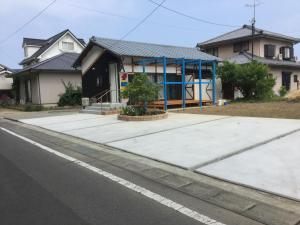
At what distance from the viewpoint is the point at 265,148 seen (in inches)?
281

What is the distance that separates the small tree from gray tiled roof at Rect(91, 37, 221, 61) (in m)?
4.43

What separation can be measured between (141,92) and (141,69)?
5.84m

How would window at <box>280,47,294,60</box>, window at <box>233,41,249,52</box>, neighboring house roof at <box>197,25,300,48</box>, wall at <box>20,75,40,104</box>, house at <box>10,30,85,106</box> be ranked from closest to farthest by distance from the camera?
1. house at <box>10,30,85,106</box>
2. wall at <box>20,75,40,104</box>
3. neighboring house roof at <box>197,25,300,48</box>
4. window at <box>233,41,249,52</box>
5. window at <box>280,47,294,60</box>

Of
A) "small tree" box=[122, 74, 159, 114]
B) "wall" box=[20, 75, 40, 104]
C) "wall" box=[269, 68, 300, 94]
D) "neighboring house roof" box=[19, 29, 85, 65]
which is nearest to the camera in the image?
"small tree" box=[122, 74, 159, 114]

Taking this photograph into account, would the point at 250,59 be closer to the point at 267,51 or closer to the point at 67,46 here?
the point at 267,51

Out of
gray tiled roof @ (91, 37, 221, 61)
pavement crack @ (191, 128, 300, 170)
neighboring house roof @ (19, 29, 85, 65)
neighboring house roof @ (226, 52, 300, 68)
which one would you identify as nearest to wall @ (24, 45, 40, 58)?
neighboring house roof @ (19, 29, 85, 65)

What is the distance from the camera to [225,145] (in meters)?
7.64

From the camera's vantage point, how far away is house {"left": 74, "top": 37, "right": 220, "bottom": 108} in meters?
18.5

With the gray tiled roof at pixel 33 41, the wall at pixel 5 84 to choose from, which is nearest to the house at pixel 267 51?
the wall at pixel 5 84

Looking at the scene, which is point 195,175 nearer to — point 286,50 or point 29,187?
point 29,187

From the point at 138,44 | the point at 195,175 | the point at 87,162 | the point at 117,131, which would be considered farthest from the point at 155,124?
the point at 138,44

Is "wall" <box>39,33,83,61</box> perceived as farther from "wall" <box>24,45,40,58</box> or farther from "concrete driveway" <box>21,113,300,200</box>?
"concrete driveway" <box>21,113,300,200</box>

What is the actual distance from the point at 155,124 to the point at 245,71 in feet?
36.4

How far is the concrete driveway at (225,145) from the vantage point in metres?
5.37
